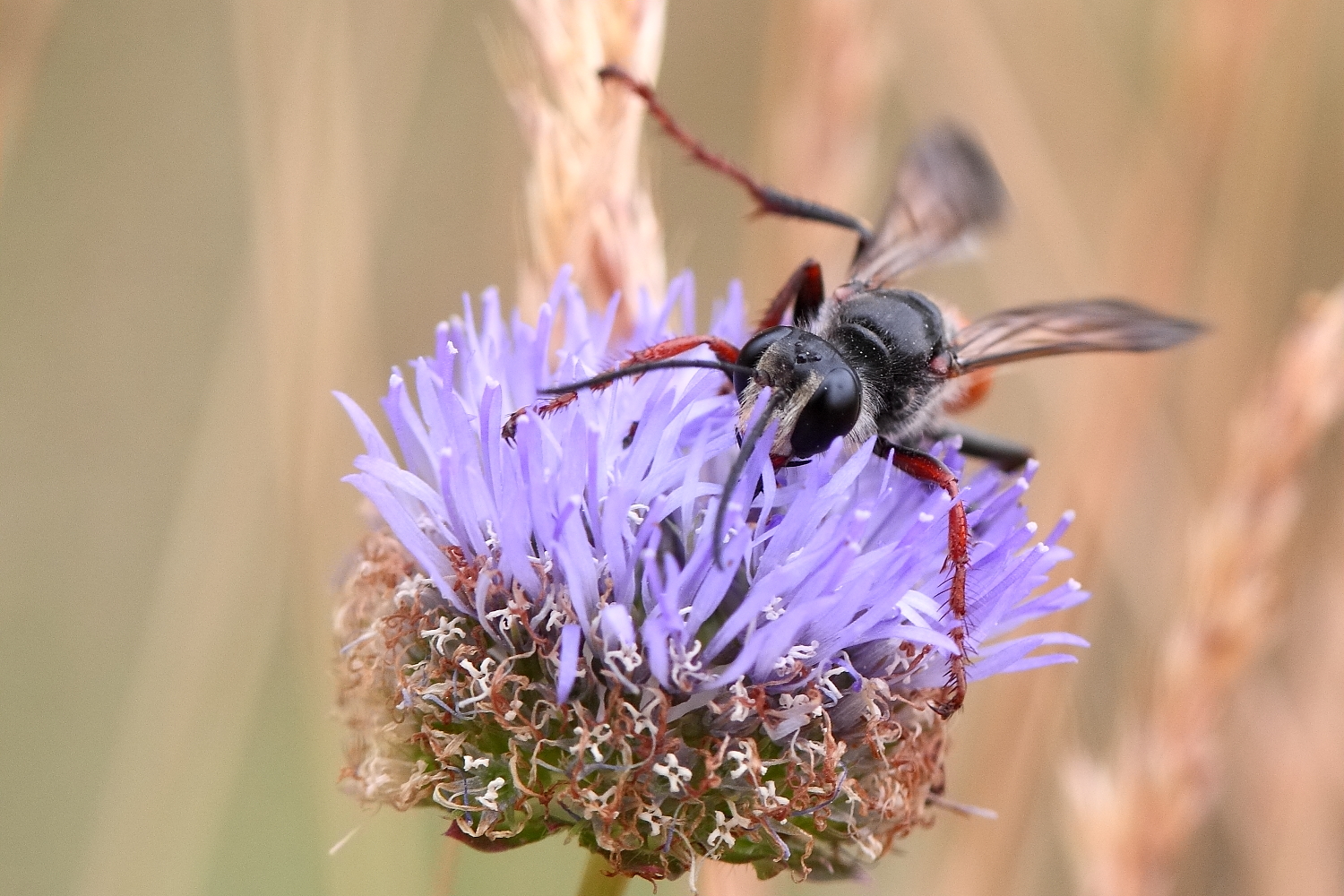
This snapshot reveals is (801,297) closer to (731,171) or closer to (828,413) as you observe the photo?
(731,171)

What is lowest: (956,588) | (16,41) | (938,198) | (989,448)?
(956,588)

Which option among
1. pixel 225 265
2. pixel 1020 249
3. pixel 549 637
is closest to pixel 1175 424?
pixel 1020 249

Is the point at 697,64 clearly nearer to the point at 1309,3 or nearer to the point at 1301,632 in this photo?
the point at 1309,3

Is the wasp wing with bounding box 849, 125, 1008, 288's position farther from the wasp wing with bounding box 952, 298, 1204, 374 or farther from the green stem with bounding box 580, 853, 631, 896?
the green stem with bounding box 580, 853, 631, 896

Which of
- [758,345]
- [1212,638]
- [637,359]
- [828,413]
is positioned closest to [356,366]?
[637,359]

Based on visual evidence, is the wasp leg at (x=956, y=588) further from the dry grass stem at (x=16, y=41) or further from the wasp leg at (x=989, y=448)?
the dry grass stem at (x=16, y=41)

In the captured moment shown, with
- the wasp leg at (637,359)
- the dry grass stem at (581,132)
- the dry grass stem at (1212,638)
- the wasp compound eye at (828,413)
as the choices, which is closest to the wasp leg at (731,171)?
the dry grass stem at (581,132)

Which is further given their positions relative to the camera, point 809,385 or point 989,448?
point 989,448
